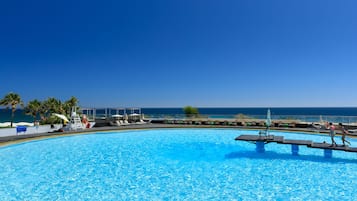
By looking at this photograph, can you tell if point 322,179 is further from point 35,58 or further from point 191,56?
point 35,58

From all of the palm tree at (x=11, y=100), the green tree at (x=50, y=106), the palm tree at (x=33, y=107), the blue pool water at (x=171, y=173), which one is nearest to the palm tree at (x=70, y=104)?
the green tree at (x=50, y=106)

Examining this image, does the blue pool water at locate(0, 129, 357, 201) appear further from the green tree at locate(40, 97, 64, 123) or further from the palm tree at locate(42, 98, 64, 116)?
the green tree at locate(40, 97, 64, 123)

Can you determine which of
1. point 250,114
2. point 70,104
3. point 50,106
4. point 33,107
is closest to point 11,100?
point 33,107

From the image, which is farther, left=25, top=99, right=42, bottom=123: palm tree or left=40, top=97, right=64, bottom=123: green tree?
left=25, top=99, right=42, bottom=123: palm tree

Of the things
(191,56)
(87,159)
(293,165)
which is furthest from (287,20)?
(87,159)

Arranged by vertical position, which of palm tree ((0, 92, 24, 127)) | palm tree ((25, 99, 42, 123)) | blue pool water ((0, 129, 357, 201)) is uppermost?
palm tree ((0, 92, 24, 127))

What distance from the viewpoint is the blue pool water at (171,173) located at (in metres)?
6.30

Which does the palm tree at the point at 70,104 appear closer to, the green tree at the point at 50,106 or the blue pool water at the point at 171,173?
the green tree at the point at 50,106

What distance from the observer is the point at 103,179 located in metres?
7.55

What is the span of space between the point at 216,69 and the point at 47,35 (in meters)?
26.4

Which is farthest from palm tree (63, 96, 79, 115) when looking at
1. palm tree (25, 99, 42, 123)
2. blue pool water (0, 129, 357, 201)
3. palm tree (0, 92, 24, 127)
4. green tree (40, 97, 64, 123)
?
blue pool water (0, 129, 357, 201)

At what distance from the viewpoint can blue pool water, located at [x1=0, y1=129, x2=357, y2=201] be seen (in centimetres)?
630

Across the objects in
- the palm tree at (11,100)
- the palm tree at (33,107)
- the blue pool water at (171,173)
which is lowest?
the blue pool water at (171,173)

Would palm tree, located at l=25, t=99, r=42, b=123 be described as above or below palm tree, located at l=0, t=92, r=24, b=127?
below
